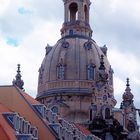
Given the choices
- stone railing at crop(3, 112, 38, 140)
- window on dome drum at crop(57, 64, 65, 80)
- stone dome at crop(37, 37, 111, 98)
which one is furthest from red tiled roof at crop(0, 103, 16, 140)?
window on dome drum at crop(57, 64, 65, 80)

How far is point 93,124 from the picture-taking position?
80000 millimetres

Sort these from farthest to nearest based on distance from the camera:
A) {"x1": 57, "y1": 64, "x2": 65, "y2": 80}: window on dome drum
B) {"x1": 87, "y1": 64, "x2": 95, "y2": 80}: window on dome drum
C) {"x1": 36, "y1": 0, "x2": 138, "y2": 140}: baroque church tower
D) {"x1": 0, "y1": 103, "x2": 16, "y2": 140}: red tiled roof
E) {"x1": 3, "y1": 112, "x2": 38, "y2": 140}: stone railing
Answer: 1. {"x1": 57, "y1": 64, "x2": 65, "y2": 80}: window on dome drum
2. {"x1": 87, "y1": 64, "x2": 95, "y2": 80}: window on dome drum
3. {"x1": 36, "y1": 0, "x2": 138, "y2": 140}: baroque church tower
4. {"x1": 3, "y1": 112, "x2": 38, "y2": 140}: stone railing
5. {"x1": 0, "y1": 103, "x2": 16, "y2": 140}: red tiled roof

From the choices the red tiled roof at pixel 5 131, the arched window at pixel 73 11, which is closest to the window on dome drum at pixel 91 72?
the arched window at pixel 73 11

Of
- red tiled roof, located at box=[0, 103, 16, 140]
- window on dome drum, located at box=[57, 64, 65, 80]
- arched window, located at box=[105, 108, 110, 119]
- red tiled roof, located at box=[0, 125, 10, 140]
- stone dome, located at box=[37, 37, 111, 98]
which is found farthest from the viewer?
window on dome drum, located at box=[57, 64, 65, 80]

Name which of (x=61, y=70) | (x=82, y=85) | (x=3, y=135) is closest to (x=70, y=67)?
(x=61, y=70)

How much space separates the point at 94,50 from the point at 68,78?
7.24 metres

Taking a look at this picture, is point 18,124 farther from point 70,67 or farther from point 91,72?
point 91,72

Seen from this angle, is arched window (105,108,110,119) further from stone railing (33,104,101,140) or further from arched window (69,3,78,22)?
stone railing (33,104,101,140)

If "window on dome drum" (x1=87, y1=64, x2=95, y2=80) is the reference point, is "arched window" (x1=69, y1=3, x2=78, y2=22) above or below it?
above

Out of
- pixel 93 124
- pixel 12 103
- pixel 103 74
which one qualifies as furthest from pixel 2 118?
pixel 103 74

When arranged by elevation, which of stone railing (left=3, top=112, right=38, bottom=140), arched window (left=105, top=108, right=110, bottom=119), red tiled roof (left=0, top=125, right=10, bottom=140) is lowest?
red tiled roof (left=0, top=125, right=10, bottom=140)

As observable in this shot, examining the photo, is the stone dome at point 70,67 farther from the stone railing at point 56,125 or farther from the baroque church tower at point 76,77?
the stone railing at point 56,125

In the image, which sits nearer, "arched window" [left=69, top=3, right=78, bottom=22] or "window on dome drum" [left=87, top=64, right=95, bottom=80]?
"window on dome drum" [left=87, top=64, right=95, bottom=80]

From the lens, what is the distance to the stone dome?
88625 millimetres
